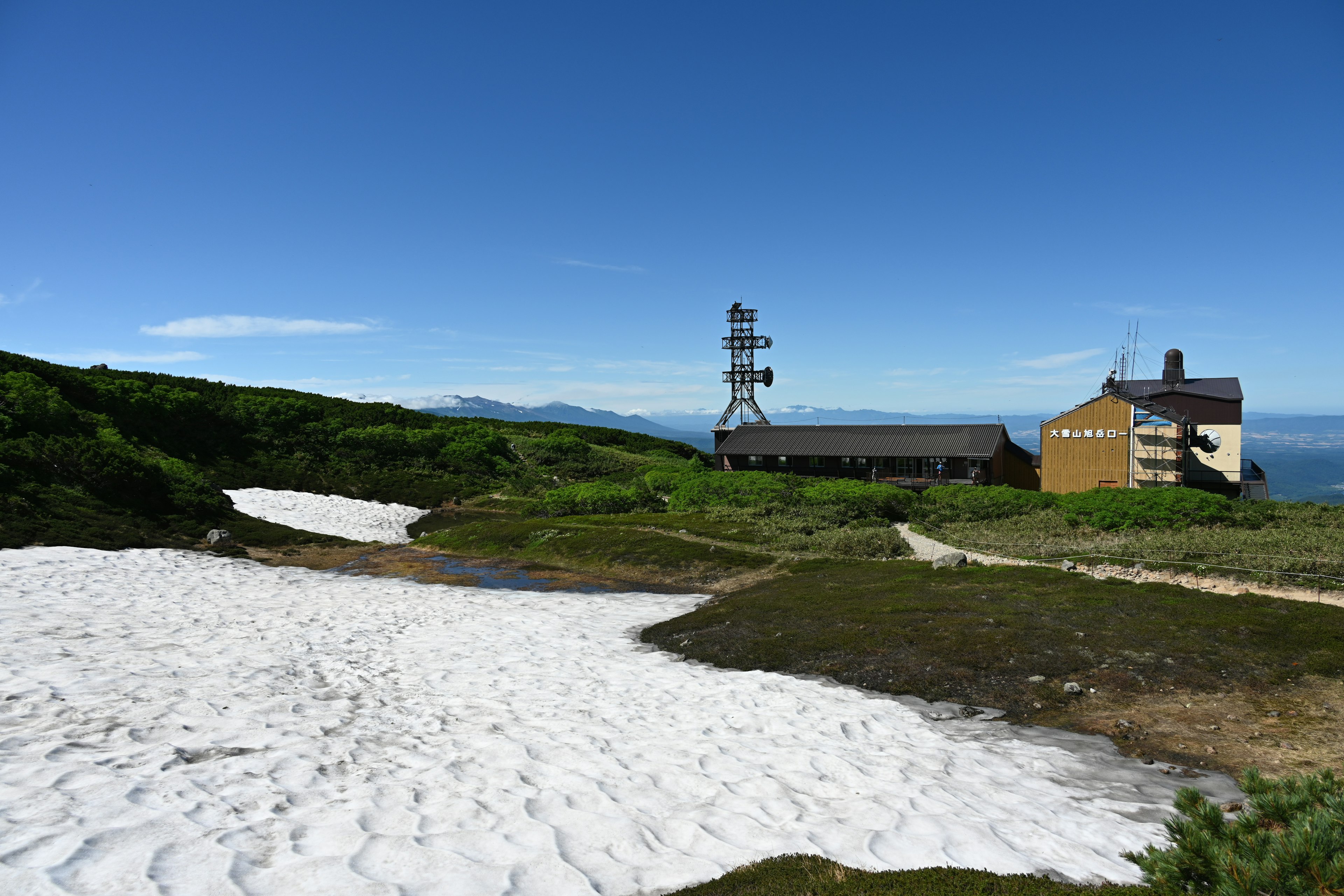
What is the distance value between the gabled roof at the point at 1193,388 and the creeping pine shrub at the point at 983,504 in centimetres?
2483

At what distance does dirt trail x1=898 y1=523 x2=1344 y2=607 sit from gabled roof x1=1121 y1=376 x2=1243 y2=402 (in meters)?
35.0

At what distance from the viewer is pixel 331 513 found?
47625mm

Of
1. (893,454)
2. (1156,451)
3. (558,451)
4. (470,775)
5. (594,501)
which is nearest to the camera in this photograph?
(470,775)

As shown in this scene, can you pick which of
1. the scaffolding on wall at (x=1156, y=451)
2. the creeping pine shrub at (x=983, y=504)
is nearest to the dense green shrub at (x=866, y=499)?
the creeping pine shrub at (x=983, y=504)

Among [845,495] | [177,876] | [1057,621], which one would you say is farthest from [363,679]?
[845,495]

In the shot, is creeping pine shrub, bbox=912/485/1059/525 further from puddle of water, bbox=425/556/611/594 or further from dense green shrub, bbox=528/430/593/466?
dense green shrub, bbox=528/430/593/466

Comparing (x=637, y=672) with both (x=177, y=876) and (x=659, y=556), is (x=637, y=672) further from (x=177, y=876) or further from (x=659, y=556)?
(x=659, y=556)

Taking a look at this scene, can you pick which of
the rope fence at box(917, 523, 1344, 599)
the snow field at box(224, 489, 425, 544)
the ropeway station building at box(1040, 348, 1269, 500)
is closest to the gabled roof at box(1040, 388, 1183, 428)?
the ropeway station building at box(1040, 348, 1269, 500)

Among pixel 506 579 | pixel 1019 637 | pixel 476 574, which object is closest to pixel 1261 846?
pixel 1019 637

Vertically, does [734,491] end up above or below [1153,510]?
below

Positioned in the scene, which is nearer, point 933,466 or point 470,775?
point 470,775

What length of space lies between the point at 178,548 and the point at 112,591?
→ 850 centimetres

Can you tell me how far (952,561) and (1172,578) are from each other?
21.6 feet

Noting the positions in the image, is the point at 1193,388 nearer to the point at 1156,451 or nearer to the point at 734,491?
the point at 1156,451
